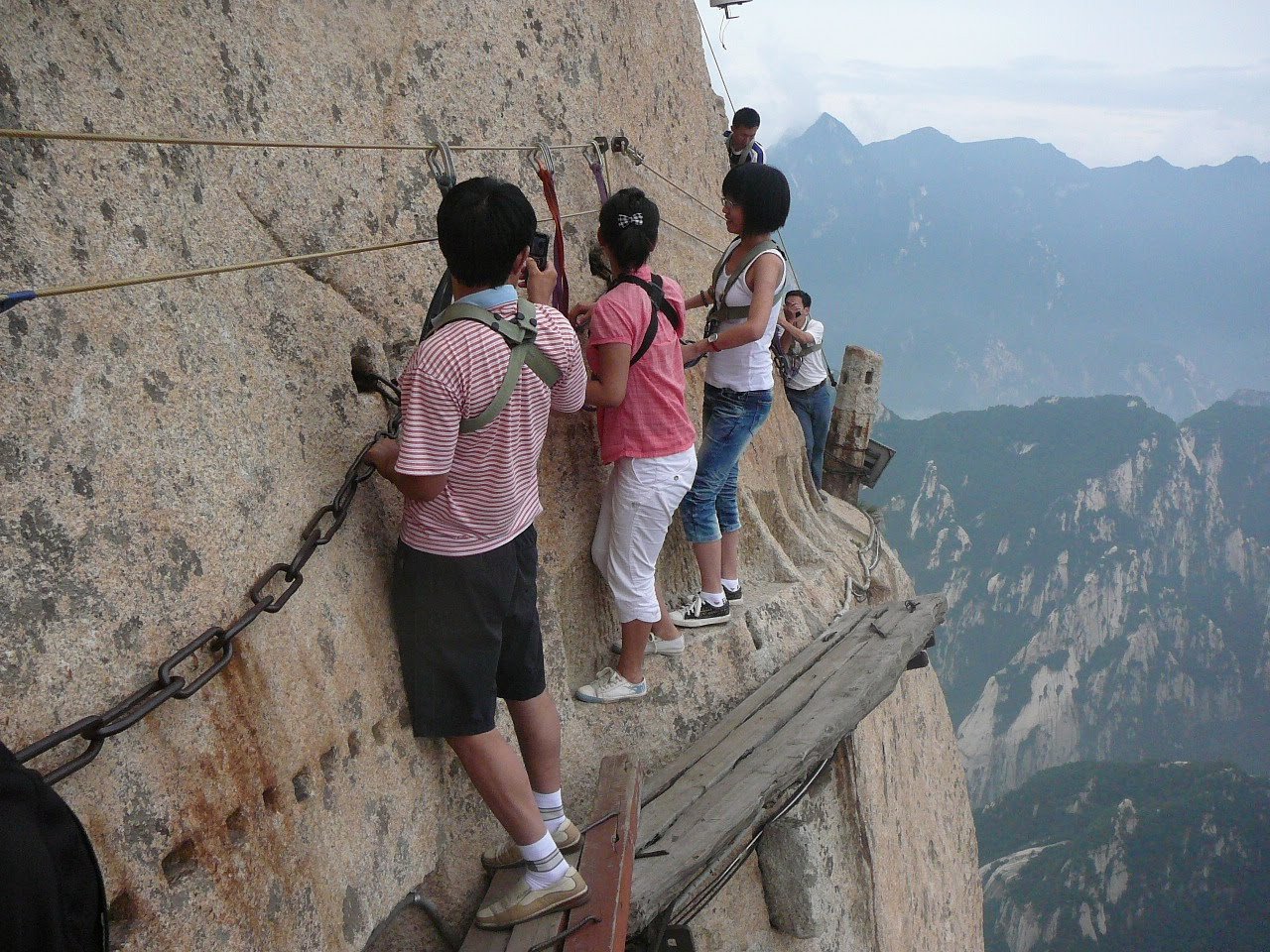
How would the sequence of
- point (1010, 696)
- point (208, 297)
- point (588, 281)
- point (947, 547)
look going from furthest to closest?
point (947, 547), point (1010, 696), point (588, 281), point (208, 297)

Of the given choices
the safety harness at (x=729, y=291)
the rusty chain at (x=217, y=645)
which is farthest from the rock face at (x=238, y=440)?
the safety harness at (x=729, y=291)

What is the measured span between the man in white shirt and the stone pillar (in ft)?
7.20

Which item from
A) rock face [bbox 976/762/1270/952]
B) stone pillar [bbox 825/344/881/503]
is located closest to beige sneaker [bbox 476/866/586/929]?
stone pillar [bbox 825/344/881/503]

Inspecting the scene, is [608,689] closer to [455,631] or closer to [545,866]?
[545,866]

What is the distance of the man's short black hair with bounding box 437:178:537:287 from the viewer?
2299 millimetres

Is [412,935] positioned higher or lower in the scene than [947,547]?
higher

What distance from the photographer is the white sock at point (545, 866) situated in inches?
106

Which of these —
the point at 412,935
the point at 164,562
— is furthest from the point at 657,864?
the point at 164,562

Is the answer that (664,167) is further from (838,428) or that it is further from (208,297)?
(838,428)

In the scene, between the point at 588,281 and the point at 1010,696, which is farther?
the point at 1010,696

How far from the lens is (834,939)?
513cm

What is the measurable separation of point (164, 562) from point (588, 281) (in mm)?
2647

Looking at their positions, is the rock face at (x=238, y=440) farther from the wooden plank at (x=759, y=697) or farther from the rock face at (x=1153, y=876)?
the rock face at (x=1153, y=876)

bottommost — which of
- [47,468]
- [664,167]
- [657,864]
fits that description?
[657,864]
